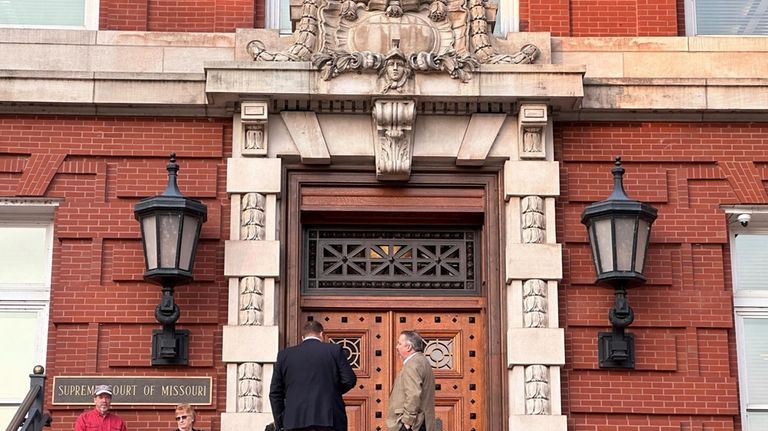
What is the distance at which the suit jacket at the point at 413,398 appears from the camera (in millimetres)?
10984

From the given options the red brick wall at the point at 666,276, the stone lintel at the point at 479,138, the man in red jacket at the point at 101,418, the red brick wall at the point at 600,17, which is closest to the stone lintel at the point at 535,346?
the red brick wall at the point at 666,276

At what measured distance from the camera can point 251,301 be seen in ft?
41.1

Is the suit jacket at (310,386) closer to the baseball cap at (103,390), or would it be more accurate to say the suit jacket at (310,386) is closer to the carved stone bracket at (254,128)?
the baseball cap at (103,390)

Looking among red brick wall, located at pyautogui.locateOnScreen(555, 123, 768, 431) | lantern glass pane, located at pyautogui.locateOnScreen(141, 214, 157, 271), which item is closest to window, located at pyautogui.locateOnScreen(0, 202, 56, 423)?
lantern glass pane, located at pyautogui.locateOnScreen(141, 214, 157, 271)

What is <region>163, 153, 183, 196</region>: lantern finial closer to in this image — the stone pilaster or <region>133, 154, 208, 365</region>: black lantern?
<region>133, 154, 208, 365</region>: black lantern

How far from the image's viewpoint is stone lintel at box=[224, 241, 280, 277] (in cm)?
1262

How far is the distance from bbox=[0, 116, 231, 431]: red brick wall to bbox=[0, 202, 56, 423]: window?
371 mm

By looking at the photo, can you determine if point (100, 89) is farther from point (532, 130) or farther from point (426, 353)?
point (532, 130)

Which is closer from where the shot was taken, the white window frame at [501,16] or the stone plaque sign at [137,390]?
the stone plaque sign at [137,390]

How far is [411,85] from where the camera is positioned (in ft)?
42.4

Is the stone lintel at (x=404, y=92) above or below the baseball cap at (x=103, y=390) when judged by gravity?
above

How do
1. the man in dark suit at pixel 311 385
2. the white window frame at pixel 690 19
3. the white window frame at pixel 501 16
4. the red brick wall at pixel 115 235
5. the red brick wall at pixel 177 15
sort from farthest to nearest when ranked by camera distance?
1. the white window frame at pixel 690 19
2. the white window frame at pixel 501 16
3. the red brick wall at pixel 177 15
4. the red brick wall at pixel 115 235
5. the man in dark suit at pixel 311 385

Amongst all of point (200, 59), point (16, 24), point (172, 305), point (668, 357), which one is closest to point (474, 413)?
point (668, 357)

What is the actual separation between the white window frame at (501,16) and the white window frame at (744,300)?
8.79 feet
